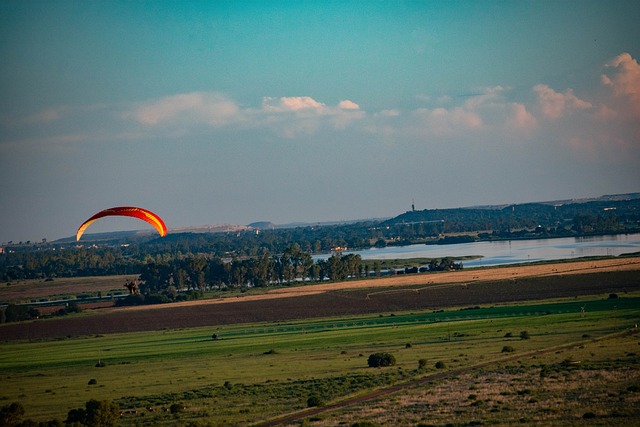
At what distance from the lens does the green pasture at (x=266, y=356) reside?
46.7 m

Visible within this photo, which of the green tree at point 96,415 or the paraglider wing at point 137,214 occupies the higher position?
the paraglider wing at point 137,214

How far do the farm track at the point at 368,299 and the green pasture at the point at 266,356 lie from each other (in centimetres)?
776

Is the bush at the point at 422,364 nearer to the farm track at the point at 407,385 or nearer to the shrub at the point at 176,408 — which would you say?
the farm track at the point at 407,385

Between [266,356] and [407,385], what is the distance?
2033 centimetres

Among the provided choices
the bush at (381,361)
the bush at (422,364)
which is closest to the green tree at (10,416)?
the bush at (381,361)

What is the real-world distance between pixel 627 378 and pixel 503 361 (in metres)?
10.9

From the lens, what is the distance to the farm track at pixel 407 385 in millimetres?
38812

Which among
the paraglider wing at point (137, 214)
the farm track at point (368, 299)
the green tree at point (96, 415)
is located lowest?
the farm track at point (368, 299)

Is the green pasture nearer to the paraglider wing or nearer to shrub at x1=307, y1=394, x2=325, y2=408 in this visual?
shrub at x1=307, y1=394, x2=325, y2=408

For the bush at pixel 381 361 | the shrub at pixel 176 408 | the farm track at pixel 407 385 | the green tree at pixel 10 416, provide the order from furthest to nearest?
the bush at pixel 381 361 → the shrub at pixel 176 408 → the green tree at pixel 10 416 → the farm track at pixel 407 385

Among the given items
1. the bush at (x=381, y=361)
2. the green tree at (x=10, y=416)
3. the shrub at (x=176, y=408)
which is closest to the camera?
the green tree at (x=10, y=416)

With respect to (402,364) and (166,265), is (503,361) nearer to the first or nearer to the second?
(402,364)

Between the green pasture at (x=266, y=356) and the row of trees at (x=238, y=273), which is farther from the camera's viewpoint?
the row of trees at (x=238, y=273)

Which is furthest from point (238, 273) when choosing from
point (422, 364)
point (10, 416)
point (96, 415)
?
point (96, 415)
